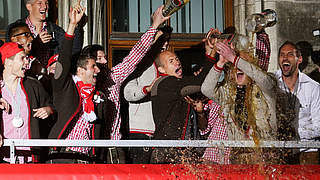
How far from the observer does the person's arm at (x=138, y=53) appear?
687 centimetres

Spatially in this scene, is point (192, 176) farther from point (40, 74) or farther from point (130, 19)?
point (130, 19)

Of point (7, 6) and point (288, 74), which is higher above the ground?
point (7, 6)

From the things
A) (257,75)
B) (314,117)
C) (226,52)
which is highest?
(226,52)

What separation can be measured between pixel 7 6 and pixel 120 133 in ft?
8.20

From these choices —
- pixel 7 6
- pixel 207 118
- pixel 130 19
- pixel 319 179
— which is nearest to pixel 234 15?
pixel 130 19

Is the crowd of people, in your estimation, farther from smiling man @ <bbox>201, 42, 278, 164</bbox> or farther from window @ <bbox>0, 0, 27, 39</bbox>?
window @ <bbox>0, 0, 27, 39</bbox>

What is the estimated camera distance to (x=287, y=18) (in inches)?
341

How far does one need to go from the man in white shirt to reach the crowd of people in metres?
0.01

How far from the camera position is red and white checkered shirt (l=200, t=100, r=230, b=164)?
6.20 meters

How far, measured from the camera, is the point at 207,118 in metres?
6.81

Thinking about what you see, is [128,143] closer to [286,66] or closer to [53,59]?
[53,59]

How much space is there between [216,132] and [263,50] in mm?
1605

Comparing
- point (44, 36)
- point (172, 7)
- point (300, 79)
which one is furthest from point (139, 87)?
point (300, 79)

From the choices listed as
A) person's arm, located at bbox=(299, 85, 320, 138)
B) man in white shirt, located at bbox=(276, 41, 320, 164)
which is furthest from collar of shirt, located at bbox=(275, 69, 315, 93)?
person's arm, located at bbox=(299, 85, 320, 138)
